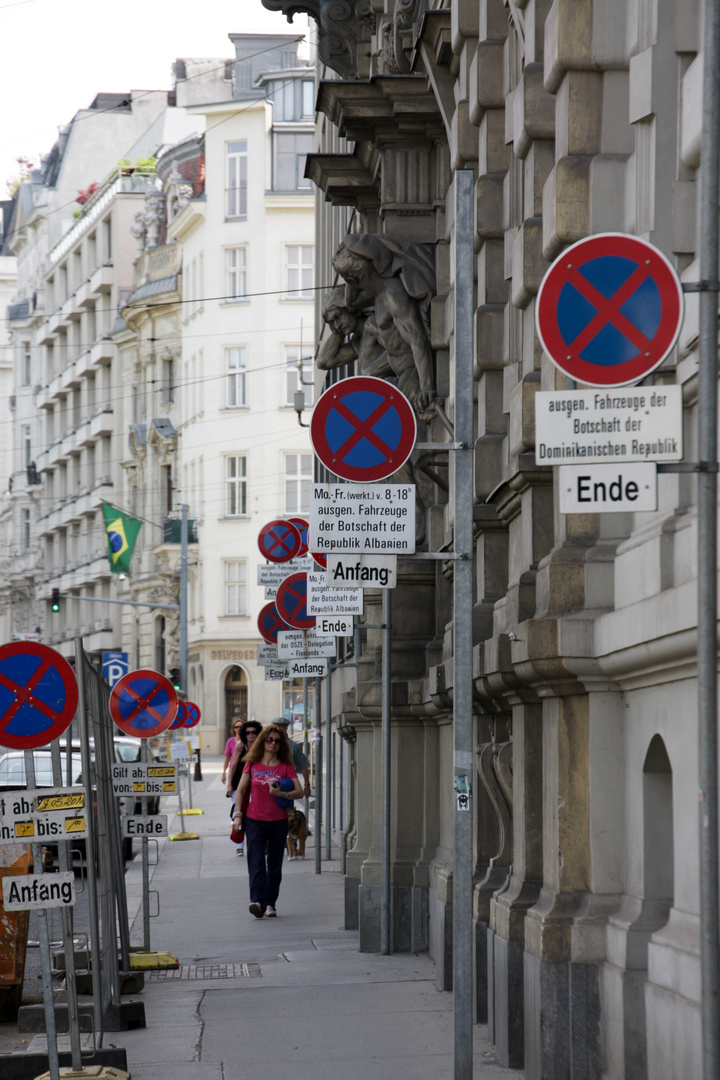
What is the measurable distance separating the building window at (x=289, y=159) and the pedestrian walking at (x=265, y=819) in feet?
175

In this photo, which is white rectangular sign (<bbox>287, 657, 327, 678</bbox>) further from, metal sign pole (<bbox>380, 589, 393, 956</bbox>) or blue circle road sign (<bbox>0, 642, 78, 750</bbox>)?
blue circle road sign (<bbox>0, 642, 78, 750</bbox>)

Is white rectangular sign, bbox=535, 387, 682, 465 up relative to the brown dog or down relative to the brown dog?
up

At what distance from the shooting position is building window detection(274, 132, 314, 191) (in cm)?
6638

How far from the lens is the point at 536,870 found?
8.00 metres

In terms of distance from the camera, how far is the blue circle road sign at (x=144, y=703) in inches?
520

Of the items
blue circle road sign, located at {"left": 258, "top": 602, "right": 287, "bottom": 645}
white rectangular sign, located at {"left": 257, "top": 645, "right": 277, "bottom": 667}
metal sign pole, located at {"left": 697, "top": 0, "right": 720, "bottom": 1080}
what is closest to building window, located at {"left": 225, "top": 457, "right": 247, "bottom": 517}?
white rectangular sign, located at {"left": 257, "top": 645, "right": 277, "bottom": 667}

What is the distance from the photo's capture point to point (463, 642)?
728 cm

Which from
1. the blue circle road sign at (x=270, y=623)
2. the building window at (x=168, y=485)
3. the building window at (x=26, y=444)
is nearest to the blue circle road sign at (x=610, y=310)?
the blue circle road sign at (x=270, y=623)

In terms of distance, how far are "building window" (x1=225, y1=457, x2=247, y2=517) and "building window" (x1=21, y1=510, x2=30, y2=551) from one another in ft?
113

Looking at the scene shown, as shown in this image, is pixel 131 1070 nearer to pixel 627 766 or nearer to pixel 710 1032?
pixel 627 766

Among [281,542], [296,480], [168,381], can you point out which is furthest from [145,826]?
[168,381]

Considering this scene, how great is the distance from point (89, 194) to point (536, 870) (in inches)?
3174

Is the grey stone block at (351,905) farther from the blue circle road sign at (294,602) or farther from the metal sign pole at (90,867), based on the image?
the metal sign pole at (90,867)

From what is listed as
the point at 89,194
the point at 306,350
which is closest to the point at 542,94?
the point at 306,350
